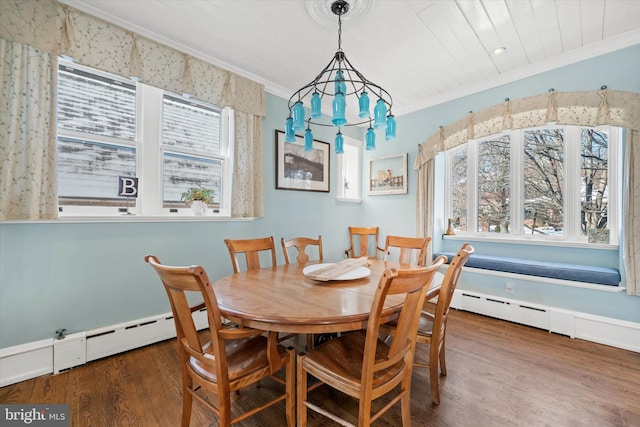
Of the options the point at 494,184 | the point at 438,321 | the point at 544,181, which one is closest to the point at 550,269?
the point at 544,181

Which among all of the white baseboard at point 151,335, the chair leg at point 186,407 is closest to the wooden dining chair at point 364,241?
the white baseboard at point 151,335

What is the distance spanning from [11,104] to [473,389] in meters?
3.69

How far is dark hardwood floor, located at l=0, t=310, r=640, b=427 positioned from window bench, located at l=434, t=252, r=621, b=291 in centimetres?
60

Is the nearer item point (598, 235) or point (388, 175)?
point (598, 235)

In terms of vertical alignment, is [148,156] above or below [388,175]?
below

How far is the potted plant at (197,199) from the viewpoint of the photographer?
8.75 ft

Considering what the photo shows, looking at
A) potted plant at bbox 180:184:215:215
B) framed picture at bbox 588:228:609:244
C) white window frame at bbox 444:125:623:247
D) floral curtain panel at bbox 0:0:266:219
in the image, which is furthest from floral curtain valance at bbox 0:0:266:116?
framed picture at bbox 588:228:609:244

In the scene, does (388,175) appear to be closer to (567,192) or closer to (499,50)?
(499,50)

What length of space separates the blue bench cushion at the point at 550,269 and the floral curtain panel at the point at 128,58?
280cm

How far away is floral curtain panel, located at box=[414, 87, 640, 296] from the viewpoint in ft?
7.66

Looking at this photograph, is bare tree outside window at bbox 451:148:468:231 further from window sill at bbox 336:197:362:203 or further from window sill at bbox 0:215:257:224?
window sill at bbox 0:215:257:224

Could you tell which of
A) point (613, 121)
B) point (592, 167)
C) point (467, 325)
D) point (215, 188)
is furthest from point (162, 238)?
point (592, 167)

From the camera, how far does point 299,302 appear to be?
1.36m

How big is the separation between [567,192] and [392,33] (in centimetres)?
264
